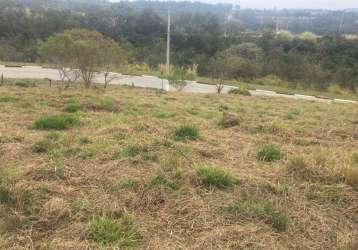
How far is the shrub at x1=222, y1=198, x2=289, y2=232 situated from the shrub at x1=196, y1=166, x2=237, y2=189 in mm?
350

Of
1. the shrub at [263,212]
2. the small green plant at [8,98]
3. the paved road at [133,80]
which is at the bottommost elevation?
the paved road at [133,80]

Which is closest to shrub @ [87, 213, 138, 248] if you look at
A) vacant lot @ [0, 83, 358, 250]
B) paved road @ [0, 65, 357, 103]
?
vacant lot @ [0, 83, 358, 250]

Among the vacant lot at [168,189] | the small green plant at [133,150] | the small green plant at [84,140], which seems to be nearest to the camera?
the vacant lot at [168,189]

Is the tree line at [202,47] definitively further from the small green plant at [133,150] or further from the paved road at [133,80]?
the small green plant at [133,150]

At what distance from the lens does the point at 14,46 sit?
3878 centimetres

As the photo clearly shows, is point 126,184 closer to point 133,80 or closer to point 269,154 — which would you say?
point 269,154

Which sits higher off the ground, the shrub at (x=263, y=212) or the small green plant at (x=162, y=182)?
the small green plant at (x=162, y=182)

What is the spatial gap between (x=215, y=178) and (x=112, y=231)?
3.86ft

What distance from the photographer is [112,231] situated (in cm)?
257

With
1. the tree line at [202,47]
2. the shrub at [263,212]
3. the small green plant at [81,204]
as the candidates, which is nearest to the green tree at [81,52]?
the small green plant at [81,204]

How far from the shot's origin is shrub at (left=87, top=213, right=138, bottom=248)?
250 cm

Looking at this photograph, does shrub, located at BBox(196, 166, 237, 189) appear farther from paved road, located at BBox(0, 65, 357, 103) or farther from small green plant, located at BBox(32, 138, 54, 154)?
paved road, located at BBox(0, 65, 357, 103)

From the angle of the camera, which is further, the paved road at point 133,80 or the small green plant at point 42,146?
the paved road at point 133,80

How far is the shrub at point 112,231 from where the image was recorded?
98.3 inches
